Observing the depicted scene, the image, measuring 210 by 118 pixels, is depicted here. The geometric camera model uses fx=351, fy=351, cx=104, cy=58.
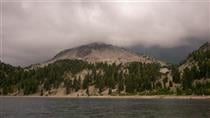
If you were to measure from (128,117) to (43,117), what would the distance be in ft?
76.3

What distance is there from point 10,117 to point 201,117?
50786 millimetres

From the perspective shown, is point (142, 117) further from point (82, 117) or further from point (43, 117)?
point (43, 117)

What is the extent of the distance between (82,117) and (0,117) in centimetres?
2208

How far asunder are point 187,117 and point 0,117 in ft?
163

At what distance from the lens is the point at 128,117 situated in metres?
95.3

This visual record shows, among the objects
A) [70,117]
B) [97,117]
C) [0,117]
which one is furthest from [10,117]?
[97,117]

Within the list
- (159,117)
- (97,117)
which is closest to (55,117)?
(97,117)

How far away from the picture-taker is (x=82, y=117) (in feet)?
311

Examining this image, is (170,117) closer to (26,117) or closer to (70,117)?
(70,117)

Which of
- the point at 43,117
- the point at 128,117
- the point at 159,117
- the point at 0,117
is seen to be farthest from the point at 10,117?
the point at 159,117

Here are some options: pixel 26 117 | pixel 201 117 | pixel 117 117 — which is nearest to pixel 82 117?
pixel 117 117

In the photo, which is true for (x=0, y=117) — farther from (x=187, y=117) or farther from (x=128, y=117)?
(x=187, y=117)

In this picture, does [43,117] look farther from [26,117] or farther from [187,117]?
[187,117]

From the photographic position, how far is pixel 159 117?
91625 mm
